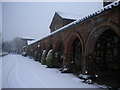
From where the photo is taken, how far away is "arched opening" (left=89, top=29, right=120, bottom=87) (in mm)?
10539

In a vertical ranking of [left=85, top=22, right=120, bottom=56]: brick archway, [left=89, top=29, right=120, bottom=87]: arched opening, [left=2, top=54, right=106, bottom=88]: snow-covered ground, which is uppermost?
[left=85, top=22, right=120, bottom=56]: brick archway

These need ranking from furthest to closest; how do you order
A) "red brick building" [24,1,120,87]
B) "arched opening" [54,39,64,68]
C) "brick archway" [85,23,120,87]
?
"arched opening" [54,39,64,68] < "brick archway" [85,23,120,87] < "red brick building" [24,1,120,87]

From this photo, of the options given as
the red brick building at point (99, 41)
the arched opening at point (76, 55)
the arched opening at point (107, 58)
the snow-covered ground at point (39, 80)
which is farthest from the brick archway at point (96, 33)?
the arched opening at point (76, 55)

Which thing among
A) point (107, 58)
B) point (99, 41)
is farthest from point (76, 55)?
point (107, 58)

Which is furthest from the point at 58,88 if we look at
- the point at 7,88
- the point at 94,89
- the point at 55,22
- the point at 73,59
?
the point at 55,22

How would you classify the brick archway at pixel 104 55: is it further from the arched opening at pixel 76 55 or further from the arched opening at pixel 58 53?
the arched opening at pixel 58 53

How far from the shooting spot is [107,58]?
11.6 metres

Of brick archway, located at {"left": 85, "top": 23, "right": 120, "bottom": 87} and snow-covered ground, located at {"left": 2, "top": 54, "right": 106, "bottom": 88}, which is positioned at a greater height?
brick archway, located at {"left": 85, "top": 23, "right": 120, "bottom": 87}

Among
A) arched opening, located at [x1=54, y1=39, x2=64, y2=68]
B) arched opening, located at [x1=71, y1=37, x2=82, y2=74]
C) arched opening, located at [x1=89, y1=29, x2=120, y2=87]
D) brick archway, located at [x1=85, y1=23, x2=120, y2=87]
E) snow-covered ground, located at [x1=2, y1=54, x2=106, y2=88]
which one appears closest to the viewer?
snow-covered ground, located at [x1=2, y1=54, x2=106, y2=88]

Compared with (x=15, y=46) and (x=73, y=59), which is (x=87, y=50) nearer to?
(x=73, y=59)

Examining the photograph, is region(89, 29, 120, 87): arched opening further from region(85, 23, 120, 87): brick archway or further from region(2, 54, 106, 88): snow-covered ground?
region(2, 54, 106, 88): snow-covered ground

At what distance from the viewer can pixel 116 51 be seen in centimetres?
1061

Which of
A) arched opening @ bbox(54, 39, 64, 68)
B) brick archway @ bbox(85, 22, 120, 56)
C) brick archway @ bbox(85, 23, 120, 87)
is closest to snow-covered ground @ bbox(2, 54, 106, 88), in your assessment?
brick archway @ bbox(85, 23, 120, 87)

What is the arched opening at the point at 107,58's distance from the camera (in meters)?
10.5
